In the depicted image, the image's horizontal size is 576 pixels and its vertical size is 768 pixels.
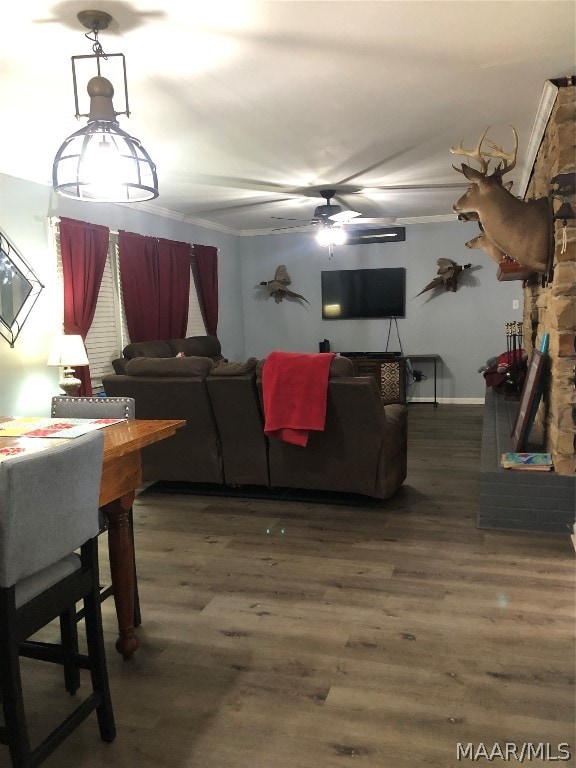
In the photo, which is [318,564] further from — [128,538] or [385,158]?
[385,158]

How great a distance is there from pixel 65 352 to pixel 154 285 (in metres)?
2.02

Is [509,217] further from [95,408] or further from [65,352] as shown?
[65,352]

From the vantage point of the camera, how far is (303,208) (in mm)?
7047

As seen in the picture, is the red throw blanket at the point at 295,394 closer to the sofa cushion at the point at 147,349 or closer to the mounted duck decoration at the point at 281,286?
the sofa cushion at the point at 147,349

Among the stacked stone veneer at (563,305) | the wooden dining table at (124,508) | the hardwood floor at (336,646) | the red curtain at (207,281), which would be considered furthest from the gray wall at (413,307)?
the wooden dining table at (124,508)

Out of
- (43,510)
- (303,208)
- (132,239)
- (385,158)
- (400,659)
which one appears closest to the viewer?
(43,510)

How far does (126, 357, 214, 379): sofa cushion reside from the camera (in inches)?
166

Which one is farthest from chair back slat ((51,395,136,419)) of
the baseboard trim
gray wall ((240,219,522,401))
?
gray wall ((240,219,522,401))

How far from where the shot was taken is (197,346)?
275 inches

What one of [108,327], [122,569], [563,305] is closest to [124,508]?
[122,569]

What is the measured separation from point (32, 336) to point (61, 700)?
3.45 m

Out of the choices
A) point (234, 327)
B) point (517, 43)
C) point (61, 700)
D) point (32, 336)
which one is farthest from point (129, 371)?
point (234, 327)

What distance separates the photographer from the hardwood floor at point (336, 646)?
1.89m

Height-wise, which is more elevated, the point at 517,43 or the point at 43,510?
the point at 517,43
